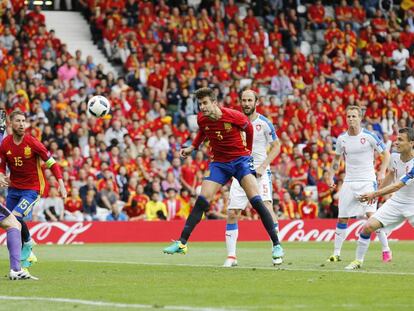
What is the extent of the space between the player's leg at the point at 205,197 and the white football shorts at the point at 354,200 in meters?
3.18

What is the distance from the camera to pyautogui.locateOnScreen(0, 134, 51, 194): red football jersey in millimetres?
15211

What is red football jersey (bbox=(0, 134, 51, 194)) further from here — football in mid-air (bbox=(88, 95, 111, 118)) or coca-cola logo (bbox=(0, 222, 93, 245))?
coca-cola logo (bbox=(0, 222, 93, 245))

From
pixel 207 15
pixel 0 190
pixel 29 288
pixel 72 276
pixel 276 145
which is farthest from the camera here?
pixel 207 15

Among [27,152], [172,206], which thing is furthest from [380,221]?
[172,206]

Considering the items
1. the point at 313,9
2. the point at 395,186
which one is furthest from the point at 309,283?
the point at 313,9

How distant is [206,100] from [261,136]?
266 centimetres

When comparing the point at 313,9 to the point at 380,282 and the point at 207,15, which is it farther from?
the point at 380,282

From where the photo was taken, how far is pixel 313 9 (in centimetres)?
3825

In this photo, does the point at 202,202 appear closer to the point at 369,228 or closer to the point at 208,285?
the point at 369,228

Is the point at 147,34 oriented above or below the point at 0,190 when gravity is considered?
above

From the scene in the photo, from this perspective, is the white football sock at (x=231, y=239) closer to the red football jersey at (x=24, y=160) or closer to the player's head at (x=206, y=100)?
the player's head at (x=206, y=100)

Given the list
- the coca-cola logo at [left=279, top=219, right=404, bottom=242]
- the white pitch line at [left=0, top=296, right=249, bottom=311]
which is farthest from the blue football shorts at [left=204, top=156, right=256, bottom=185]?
the coca-cola logo at [left=279, top=219, right=404, bottom=242]

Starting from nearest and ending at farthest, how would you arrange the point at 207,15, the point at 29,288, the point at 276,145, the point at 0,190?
the point at 29,288 → the point at 276,145 → the point at 0,190 → the point at 207,15

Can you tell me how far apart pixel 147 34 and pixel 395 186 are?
20.1 m
